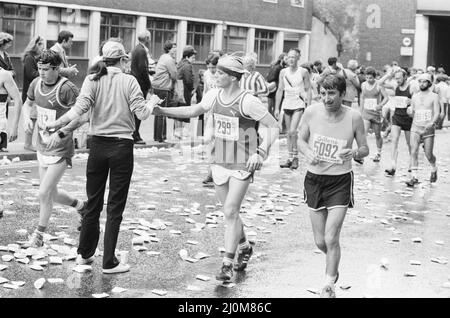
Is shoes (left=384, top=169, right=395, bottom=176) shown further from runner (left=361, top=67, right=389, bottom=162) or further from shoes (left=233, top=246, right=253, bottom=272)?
shoes (left=233, top=246, right=253, bottom=272)

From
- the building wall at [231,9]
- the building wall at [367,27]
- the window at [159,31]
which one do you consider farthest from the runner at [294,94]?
the building wall at [367,27]

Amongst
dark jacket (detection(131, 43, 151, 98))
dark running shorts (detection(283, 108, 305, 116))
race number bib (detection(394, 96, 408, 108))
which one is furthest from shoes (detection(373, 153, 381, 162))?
dark jacket (detection(131, 43, 151, 98))

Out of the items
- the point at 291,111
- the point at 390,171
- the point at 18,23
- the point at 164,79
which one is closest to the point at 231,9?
the point at 18,23

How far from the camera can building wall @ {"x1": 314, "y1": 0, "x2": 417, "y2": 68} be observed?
5794 centimetres

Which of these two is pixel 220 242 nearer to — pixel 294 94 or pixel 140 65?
pixel 294 94

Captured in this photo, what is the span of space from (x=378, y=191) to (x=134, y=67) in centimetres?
598

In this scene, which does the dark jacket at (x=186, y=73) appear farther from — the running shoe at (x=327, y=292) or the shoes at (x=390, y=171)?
the running shoe at (x=327, y=292)

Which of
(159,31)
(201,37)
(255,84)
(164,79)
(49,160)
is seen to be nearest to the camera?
(49,160)

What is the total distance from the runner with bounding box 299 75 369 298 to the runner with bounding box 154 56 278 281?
57 cm

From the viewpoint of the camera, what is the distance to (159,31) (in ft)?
139

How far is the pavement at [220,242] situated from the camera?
6738 mm

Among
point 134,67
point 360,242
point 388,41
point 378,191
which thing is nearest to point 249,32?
point 388,41

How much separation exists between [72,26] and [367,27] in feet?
93.1
